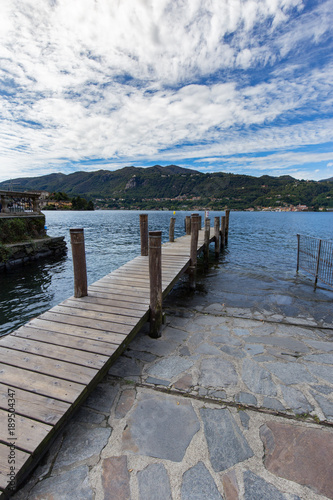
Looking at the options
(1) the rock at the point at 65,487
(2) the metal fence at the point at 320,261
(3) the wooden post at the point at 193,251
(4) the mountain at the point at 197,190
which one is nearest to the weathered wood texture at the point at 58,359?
(1) the rock at the point at 65,487

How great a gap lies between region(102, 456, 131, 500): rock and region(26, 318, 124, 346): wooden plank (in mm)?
1282

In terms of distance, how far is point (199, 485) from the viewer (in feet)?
6.21

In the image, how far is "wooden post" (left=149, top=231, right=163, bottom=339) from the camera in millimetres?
4293

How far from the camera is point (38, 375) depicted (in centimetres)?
260

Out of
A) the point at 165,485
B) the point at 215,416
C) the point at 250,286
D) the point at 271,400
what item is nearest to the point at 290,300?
the point at 250,286

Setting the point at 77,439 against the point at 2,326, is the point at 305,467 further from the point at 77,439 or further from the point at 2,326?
the point at 2,326

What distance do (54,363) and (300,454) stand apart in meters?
2.67

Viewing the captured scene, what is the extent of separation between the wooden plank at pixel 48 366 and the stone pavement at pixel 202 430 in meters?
0.45

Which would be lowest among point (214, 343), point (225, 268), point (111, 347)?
point (225, 268)

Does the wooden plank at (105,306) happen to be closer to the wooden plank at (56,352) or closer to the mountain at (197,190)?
the wooden plank at (56,352)

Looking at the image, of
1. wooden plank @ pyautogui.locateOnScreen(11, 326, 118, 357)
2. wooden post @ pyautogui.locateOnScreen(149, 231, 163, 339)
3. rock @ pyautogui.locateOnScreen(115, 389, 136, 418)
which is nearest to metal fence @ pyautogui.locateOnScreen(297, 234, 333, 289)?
wooden post @ pyautogui.locateOnScreen(149, 231, 163, 339)

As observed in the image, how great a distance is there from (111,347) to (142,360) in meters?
0.80

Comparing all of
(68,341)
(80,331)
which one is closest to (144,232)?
(80,331)

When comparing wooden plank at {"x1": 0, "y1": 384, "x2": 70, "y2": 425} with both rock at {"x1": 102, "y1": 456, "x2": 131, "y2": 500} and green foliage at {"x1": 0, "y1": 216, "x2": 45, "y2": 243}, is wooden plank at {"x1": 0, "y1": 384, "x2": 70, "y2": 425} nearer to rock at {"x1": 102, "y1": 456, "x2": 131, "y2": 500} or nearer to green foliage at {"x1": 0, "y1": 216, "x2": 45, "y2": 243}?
rock at {"x1": 102, "y1": 456, "x2": 131, "y2": 500}
